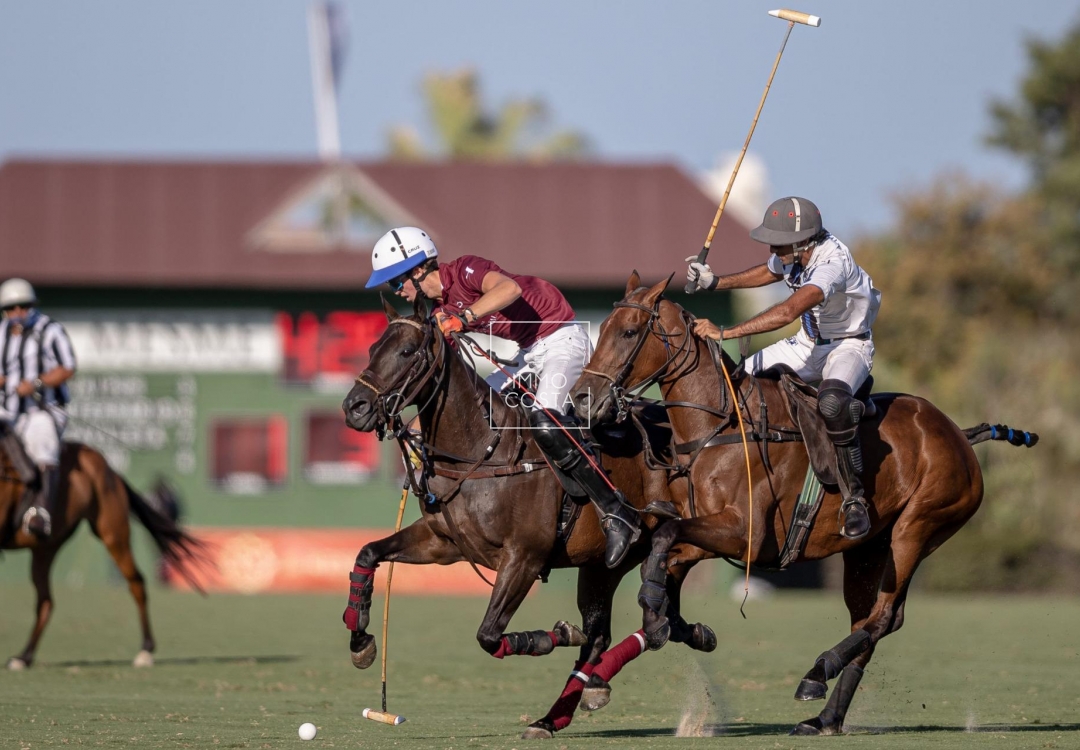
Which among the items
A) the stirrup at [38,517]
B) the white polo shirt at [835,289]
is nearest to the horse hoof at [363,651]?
the white polo shirt at [835,289]

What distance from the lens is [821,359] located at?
10.5m

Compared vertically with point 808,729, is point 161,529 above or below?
below

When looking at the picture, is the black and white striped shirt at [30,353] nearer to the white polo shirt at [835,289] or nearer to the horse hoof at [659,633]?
the white polo shirt at [835,289]

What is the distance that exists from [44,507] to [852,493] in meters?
7.91

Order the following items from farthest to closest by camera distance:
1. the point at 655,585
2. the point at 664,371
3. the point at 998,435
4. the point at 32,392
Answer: the point at 32,392 → the point at 998,435 → the point at 664,371 → the point at 655,585

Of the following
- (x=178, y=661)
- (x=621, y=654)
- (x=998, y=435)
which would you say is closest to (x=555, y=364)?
(x=621, y=654)

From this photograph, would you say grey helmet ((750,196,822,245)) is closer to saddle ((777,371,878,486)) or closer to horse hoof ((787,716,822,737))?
saddle ((777,371,878,486))

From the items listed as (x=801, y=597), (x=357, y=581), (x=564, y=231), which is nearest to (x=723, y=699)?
(x=357, y=581)

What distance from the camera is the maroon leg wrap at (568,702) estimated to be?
9.57m

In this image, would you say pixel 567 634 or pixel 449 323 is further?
pixel 567 634

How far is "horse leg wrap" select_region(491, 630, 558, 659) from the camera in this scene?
9438 mm

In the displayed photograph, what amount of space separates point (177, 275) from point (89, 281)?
1.49m

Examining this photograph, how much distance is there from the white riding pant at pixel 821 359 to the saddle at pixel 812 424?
167mm

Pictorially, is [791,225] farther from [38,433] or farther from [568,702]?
[38,433]
